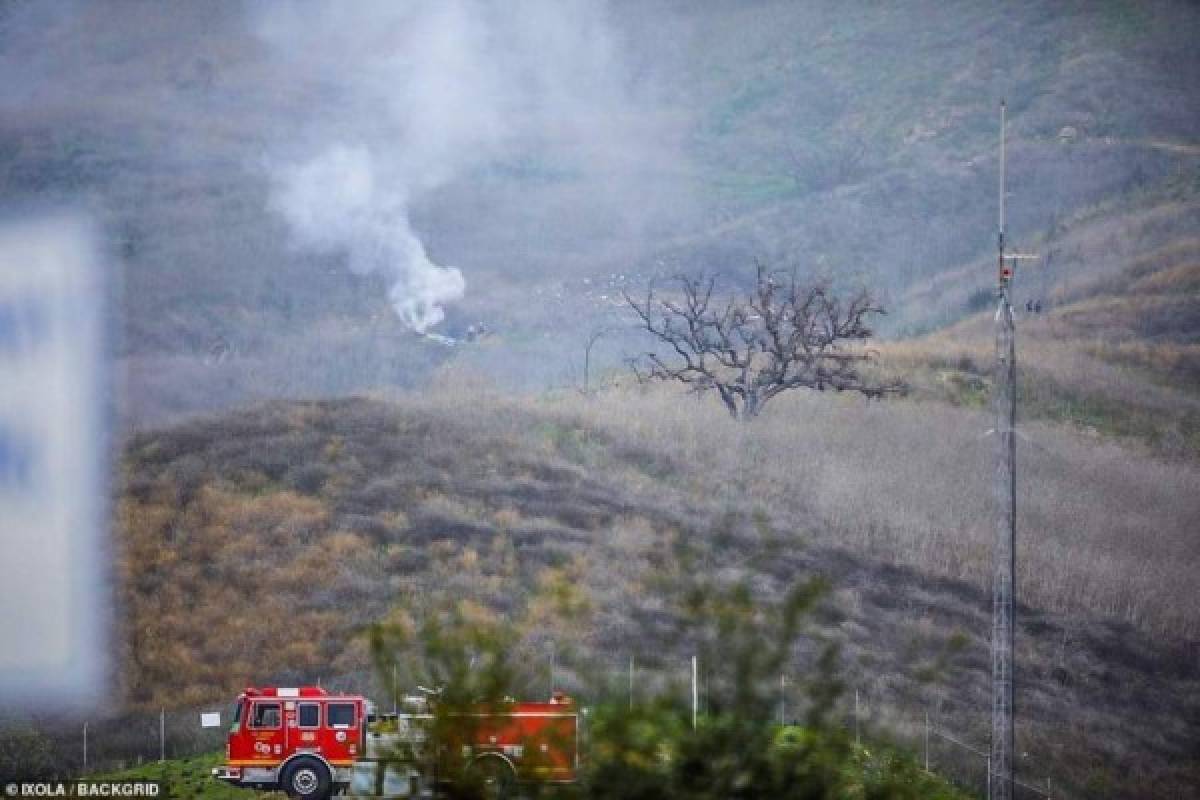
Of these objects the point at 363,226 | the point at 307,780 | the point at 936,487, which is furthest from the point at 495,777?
the point at 363,226

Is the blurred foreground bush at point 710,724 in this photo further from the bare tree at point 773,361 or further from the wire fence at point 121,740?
the bare tree at point 773,361

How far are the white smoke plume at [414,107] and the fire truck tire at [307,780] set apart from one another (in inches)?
1574

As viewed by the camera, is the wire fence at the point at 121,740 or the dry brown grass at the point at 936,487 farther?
the dry brown grass at the point at 936,487

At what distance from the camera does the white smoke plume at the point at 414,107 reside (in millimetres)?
68750

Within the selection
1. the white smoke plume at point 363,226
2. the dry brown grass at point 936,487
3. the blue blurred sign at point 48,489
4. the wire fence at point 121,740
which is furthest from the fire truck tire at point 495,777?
the white smoke plume at point 363,226

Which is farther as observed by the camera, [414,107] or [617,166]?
[617,166]

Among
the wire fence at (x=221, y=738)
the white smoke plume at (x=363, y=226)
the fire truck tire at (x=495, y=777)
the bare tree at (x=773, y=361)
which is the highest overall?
the white smoke plume at (x=363, y=226)

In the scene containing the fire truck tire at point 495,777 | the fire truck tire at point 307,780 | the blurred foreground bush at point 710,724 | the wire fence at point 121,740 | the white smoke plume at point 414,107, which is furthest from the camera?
the white smoke plume at point 414,107

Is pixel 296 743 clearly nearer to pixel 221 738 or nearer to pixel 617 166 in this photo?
pixel 221 738

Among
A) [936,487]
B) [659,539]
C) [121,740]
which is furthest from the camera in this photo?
[936,487]

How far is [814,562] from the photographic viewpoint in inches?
1710

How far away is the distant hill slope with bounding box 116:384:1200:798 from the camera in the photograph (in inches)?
1475

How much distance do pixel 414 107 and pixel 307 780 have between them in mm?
56274

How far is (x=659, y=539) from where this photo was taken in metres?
43.7
